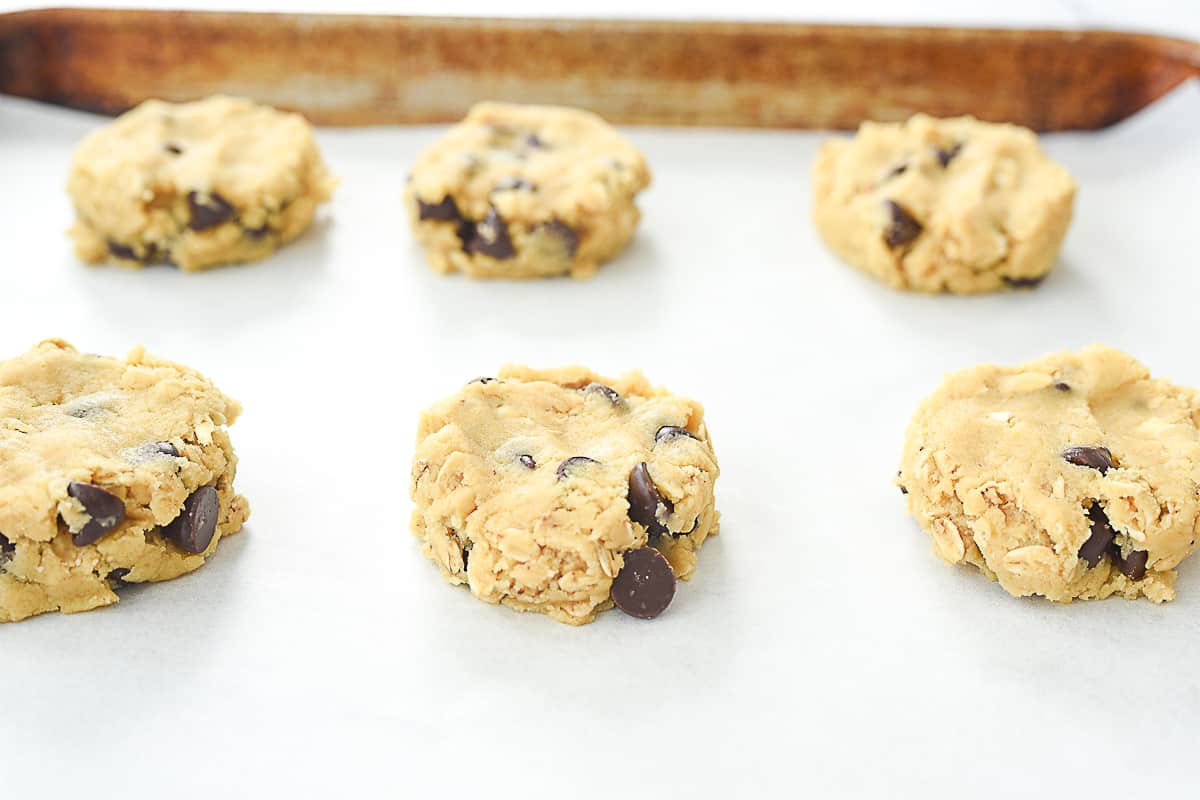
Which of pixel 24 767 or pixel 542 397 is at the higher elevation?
pixel 542 397

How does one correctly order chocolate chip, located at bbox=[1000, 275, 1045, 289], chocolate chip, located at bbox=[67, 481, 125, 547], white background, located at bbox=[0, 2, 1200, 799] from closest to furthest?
white background, located at bbox=[0, 2, 1200, 799] → chocolate chip, located at bbox=[67, 481, 125, 547] → chocolate chip, located at bbox=[1000, 275, 1045, 289]

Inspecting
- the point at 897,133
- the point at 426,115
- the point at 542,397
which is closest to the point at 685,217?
the point at 897,133

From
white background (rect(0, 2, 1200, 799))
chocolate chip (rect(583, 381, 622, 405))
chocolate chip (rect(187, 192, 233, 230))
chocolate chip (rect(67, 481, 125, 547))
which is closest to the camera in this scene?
white background (rect(0, 2, 1200, 799))

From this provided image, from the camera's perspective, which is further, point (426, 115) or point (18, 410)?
Answer: point (426, 115)

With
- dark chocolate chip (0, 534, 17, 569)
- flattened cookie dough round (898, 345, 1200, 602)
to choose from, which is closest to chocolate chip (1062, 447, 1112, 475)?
Result: flattened cookie dough round (898, 345, 1200, 602)

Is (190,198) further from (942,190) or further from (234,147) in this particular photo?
(942,190)

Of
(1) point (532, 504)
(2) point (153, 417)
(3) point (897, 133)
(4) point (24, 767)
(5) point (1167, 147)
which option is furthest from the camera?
(5) point (1167, 147)

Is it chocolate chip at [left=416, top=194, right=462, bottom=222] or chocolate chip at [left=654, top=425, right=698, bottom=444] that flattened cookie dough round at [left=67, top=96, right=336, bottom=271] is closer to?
chocolate chip at [left=416, top=194, right=462, bottom=222]
